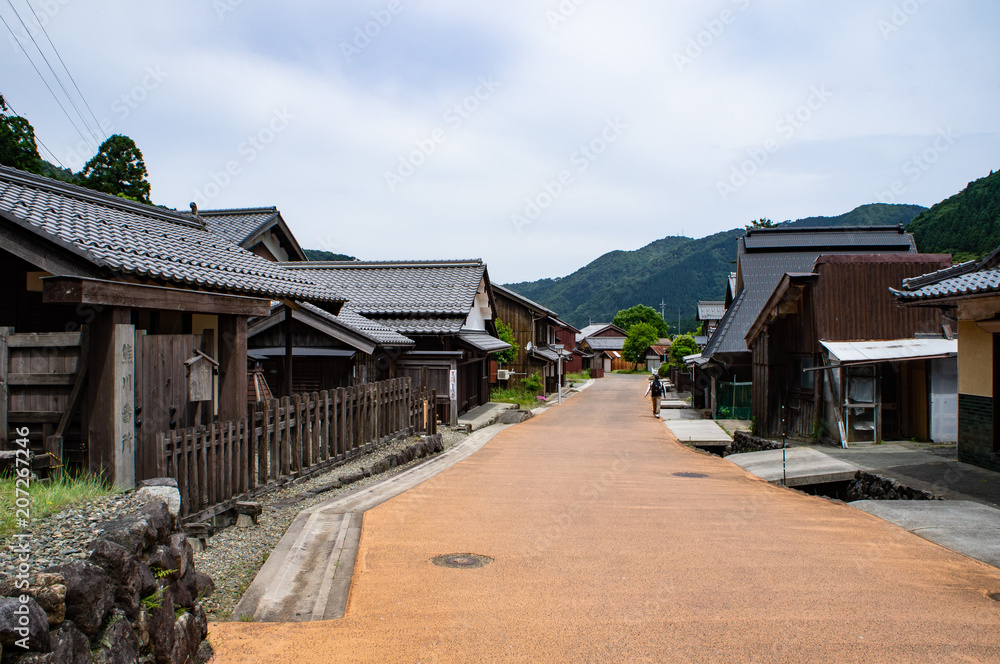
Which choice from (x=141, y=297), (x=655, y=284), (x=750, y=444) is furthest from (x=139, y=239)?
(x=655, y=284)

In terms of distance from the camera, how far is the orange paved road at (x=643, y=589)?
14.8 ft

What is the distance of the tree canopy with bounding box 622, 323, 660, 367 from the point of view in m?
77.2

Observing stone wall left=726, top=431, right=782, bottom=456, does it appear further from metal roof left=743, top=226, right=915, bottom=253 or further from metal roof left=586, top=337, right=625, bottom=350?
metal roof left=586, top=337, right=625, bottom=350

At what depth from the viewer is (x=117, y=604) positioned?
3639 mm

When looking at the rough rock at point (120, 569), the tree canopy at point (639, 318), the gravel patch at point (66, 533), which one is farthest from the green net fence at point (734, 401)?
the tree canopy at point (639, 318)

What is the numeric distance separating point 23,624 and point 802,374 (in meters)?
17.1

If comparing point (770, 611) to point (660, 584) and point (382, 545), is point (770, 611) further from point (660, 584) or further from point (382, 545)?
point (382, 545)

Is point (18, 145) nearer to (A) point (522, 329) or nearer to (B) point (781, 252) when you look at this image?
(A) point (522, 329)

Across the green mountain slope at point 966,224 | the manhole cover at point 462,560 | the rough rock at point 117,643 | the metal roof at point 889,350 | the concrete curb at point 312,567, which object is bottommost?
the manhole cover at point 462,560

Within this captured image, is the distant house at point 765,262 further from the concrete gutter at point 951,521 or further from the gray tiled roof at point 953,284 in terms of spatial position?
the concrete gutter at point 951,521

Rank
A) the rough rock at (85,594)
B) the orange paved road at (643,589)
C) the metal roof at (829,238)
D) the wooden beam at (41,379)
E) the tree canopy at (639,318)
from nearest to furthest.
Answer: the rough rock at (85,594) → the orange paved road at (643,589) → the wooden beam at (41,379) → the metal roof at (829,238) → the tree canopy at (639,318)

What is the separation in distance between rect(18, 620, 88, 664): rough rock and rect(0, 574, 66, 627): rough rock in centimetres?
6

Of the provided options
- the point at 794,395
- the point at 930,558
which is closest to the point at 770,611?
the point at 930,558

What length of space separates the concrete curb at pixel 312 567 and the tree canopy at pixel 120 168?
81.2 feet
